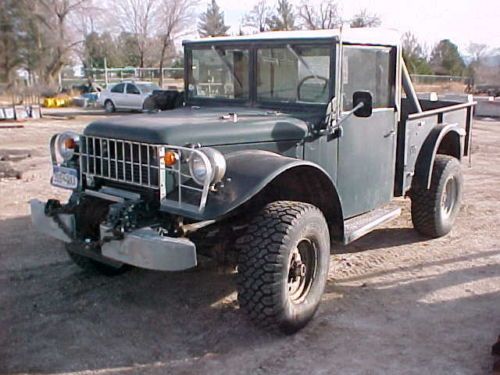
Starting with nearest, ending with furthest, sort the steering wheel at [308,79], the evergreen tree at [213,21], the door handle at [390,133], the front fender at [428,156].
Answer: the steering wheel at [308,79]
the door handle at [390,133]
the front fender at [428,156]
the evergreen tree at [213,21]

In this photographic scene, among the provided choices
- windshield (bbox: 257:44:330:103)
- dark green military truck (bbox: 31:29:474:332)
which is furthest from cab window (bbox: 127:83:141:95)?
windshield (bbox: 257:44:330:103)

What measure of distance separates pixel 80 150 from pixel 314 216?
5.79 ft

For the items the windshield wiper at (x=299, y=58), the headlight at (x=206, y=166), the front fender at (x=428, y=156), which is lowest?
the front fender at (x=428, y=156)

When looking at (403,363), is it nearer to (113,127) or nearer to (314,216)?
(314,216)

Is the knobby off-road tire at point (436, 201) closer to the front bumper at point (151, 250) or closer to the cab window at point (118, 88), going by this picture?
the front bumper at point (151, 250)

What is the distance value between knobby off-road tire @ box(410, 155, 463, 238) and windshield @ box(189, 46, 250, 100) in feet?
7.04

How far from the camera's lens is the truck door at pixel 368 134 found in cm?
496

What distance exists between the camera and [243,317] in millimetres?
4418

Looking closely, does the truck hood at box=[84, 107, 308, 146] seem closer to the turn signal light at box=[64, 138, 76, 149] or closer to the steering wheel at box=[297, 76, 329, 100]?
the turn signal light at box=[64, 138, 76, 149]

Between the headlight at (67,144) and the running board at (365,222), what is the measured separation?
2.18 m

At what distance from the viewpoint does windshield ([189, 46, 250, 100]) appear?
5.21 m

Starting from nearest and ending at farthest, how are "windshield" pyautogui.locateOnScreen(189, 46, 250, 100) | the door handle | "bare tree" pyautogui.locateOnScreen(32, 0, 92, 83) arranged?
"windshield" pyautogui.locateOnScreen(189, 46, 250, 100), the door handle, "bare tree" pyautogui.locateOnScreen(32, 0, 92, 83)

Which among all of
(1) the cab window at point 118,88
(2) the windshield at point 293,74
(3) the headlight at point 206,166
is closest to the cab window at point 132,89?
(1) the cab window at point 118,88

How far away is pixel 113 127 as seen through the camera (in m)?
4.32
